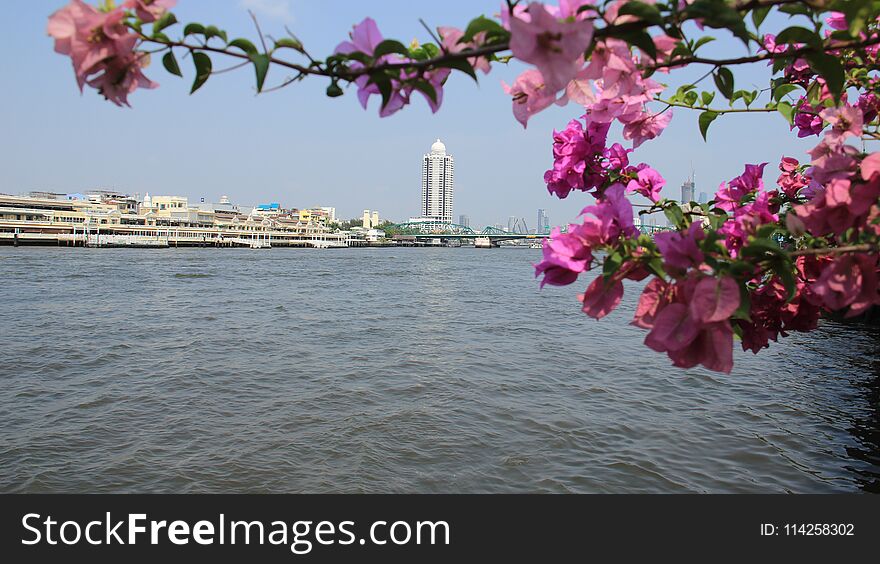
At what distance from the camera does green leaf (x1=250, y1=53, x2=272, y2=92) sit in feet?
3.23

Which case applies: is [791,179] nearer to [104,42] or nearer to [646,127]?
[646,127]

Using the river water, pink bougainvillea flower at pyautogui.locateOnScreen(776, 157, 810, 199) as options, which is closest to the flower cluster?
pink bougainvillea flower at pyautogui.locateOnScreen(776, 157, 810, 199)

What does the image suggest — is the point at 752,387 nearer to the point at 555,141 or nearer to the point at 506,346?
the point at 506,346

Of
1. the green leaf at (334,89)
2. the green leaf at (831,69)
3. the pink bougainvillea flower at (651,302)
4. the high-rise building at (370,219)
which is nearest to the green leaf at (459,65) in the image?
the green leaf at (334,89)

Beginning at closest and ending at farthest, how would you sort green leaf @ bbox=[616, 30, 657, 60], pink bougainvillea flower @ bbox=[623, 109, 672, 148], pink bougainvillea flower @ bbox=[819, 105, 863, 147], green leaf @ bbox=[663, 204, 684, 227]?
green leaf @ bbox=[616, 30, 657, 60]
pink bougainvillea flower @ bbox=[819, 105, 863, 147]
green leaf @ bbox=[663, 204, 684, 227]
pink bougainvillea flower @ bbox=[623, 109, 672, 148]

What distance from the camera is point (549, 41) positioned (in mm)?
910

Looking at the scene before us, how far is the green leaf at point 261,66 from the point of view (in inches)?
38.8

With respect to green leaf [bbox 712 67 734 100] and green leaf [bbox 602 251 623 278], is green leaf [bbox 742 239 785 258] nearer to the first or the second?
green leaf [bbox 602 251 623 278]

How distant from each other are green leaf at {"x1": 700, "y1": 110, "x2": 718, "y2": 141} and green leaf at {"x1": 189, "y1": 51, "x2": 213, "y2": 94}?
1.50 metres

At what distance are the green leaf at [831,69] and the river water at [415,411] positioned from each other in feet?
12.6

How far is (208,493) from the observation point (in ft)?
14.5
